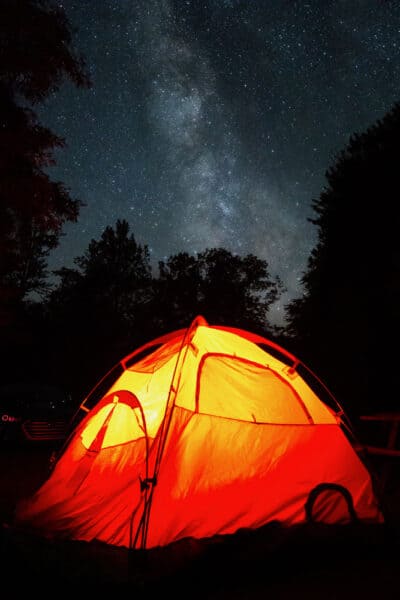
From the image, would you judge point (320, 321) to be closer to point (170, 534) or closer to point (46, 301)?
point (170, 534)

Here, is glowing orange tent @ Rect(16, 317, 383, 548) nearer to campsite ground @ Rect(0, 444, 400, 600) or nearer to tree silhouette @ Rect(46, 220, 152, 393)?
campsite ground @ Rect(0, 444, 400, 600)

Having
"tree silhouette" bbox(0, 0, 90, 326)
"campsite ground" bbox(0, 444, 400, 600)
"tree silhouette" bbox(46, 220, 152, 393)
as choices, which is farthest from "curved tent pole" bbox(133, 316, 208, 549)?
"tree silhouette" bbox(46, 220, 152, 393)

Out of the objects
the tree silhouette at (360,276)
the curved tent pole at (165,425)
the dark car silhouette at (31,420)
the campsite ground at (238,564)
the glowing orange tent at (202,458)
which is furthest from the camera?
the tree silhouette at (360,276)

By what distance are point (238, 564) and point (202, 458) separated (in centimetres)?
92

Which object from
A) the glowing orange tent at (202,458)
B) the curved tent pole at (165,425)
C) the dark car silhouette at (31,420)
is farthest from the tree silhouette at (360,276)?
the curved tent pole at (165,425)

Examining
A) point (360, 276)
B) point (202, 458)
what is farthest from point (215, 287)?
point (202, 458)

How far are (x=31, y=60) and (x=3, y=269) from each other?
22.0ft

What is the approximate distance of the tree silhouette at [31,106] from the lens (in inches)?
433

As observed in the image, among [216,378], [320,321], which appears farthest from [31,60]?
[320,321]

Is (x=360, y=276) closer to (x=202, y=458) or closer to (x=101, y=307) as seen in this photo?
(x=202, y=458)

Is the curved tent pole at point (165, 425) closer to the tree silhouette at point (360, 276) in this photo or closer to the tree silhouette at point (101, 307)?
the tree silhouette at point (360, 276)

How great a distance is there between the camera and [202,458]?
438 cm

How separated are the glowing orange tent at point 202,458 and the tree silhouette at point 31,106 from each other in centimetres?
858

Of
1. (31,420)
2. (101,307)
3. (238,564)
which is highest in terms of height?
Result: (101,307)
